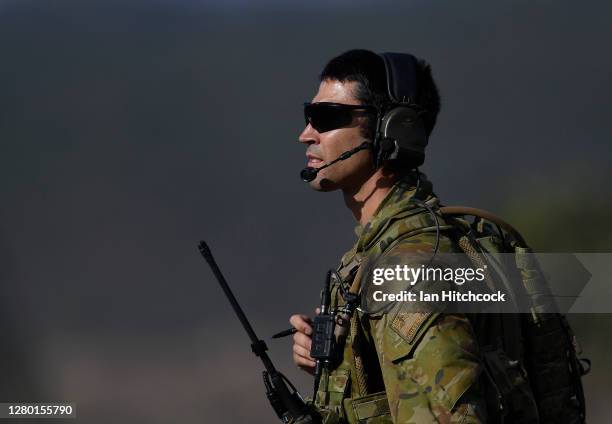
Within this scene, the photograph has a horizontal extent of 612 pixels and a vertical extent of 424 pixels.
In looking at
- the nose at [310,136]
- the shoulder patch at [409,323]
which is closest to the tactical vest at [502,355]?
the shoulder patch at [409,323]

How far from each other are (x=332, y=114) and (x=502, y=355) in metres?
1.24

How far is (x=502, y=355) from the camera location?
10.9 ft

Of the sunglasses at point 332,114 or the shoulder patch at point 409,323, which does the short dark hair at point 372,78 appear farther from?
Result: the shoulder patch at point 409,323

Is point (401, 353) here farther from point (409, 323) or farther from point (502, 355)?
point (502, 355)

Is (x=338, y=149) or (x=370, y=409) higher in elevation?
(x=338, y=149)

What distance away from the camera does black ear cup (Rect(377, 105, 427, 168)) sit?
12.8ft

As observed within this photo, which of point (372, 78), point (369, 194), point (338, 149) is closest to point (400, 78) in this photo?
point (372, 78)

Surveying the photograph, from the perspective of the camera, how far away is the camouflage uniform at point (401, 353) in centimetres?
309

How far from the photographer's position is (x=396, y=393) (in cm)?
318

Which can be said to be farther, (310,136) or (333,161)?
(310,136)

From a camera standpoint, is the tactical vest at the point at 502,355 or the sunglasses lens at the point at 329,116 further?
the sunglasses lens at the point at 329,116

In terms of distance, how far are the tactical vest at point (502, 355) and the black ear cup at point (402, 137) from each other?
1.25 feet

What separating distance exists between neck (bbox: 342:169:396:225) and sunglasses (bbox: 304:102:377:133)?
0.26 m

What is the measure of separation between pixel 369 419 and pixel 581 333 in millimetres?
11518
